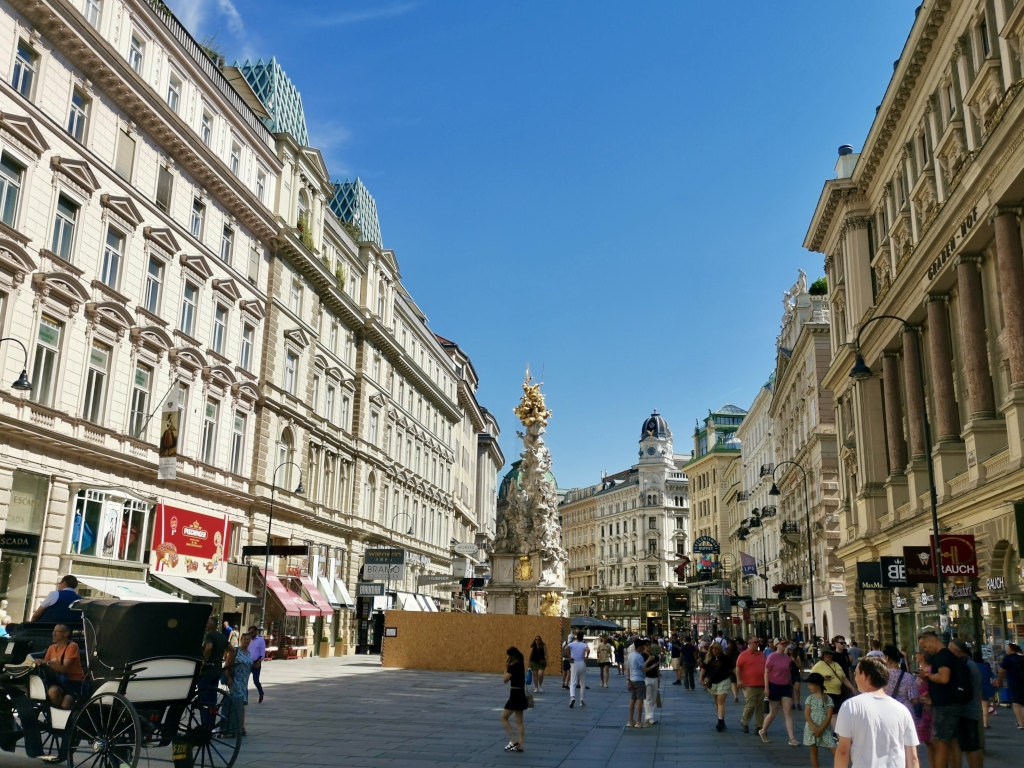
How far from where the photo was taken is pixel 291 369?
4506cm

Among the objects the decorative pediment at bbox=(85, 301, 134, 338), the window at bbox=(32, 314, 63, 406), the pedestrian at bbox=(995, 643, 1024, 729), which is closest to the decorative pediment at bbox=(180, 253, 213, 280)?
the decorative pediment at bbox=(85, 301, 134, 338)

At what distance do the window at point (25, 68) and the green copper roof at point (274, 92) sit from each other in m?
18.0

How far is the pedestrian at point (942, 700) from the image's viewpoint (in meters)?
11.4

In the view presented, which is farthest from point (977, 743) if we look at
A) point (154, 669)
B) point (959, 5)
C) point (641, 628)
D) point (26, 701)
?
point (641, 628)

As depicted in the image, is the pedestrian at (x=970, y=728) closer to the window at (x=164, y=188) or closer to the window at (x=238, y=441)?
the window at (x=164, y=188)

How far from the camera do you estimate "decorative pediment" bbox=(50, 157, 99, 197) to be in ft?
90.2

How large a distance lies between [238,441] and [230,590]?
6.57 m

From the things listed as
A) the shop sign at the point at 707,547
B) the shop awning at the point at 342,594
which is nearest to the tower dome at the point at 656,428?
the shop sign at the point at 707,547

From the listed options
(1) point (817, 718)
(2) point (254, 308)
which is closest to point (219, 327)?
(2) point (254, 308)

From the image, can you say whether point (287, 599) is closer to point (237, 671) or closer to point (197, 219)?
point (197, 219)

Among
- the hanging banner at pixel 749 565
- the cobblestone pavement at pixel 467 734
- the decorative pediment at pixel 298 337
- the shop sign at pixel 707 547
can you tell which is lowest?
the cobblestone pavement at pixel 467 734

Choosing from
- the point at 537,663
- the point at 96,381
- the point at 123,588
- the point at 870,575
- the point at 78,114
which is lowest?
the point at 537,663

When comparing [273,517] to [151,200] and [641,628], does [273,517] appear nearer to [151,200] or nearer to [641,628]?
[151,200]

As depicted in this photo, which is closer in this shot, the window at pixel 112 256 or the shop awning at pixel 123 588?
the shop awning at pixel 123 588
